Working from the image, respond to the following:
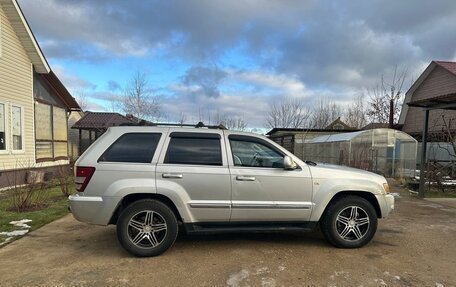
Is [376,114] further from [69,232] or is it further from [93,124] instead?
[69,232]

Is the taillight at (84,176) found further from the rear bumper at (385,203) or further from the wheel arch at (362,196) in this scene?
the rear bumper at (385,203)

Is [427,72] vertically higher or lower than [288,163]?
higher

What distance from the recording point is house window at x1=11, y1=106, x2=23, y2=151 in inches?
521

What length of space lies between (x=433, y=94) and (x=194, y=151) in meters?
23.8

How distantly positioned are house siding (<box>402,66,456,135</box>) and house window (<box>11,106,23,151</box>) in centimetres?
1978

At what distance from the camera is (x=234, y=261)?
5090mm

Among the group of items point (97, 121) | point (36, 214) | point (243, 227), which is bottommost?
point (36, 214)

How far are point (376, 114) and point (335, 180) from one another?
31406 mm

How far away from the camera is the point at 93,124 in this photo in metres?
21.2

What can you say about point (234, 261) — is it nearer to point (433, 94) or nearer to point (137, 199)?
point (137, 199)

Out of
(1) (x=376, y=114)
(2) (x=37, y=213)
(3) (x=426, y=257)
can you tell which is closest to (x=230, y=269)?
(3) (x=426, y=257)

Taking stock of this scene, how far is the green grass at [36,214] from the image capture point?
7.16 metres

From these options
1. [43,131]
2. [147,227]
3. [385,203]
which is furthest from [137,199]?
[43,131]

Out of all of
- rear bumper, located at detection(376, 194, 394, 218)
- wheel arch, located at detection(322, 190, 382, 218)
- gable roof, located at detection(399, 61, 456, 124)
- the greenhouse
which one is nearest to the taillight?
wheel arch, located at detection(322, 190, 382, 218)
